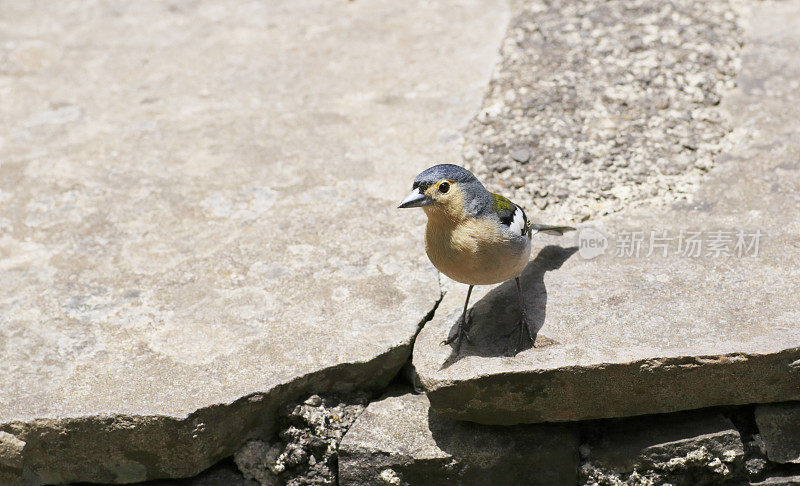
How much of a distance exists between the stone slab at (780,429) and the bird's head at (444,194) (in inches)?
59.1

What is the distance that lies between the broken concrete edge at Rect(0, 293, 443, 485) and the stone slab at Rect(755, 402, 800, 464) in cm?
158

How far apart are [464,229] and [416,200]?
0.77ft

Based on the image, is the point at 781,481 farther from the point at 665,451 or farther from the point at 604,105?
the point at 604,105

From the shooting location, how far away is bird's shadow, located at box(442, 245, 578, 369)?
359 centimetres

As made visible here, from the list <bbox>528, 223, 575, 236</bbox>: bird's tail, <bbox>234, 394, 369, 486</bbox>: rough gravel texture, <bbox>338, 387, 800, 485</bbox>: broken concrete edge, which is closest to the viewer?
<bbox>338, 387, 800, 485</bbox>: broken concrete edge

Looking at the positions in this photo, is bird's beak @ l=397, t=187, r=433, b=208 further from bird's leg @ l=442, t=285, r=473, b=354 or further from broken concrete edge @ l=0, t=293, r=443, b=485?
broken concrete edge @ l=0, t=293, r=443, b=485

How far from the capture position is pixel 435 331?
3.78m

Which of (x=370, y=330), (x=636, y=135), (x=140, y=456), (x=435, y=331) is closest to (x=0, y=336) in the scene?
(x=140, y=456)

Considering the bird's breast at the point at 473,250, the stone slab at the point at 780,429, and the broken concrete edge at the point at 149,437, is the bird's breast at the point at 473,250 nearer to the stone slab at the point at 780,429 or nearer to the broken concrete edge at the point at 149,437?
the broken concrete edge at the point at 149,437

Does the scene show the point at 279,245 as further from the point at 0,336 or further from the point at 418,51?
the point at 418,51

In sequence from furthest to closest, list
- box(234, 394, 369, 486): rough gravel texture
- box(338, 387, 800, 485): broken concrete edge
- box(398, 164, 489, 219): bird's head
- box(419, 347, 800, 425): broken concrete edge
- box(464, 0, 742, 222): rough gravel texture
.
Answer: box(464, 0, 742, 222): rough gravel texture < box(234, 394, 369, 486): rough gravel texture < box(338, 387, 800, 485): broken concrete edge < box(398, 164, 489, 219): bird's head < box(419, 347, 800, 425): broken concrete edge

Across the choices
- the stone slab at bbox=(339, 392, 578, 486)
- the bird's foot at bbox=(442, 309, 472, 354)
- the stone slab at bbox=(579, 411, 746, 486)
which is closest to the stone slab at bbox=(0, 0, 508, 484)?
the bird's foot at bbox=(442, 309, 472, 354)

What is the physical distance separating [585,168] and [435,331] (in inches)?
57.5

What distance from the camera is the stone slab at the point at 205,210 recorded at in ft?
11.7
